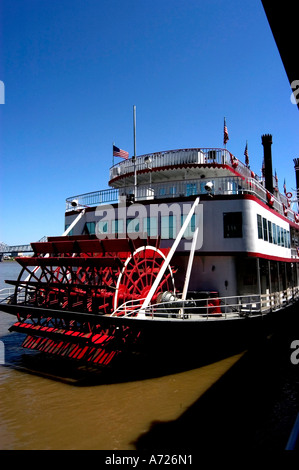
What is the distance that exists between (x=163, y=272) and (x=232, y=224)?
3.14m

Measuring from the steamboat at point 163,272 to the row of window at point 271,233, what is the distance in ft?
0.17

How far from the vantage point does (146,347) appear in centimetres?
863

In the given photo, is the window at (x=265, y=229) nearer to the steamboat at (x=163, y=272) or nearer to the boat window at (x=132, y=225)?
Answer: the steamboat at (x=163, y=272)

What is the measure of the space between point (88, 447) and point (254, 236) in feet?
23.7

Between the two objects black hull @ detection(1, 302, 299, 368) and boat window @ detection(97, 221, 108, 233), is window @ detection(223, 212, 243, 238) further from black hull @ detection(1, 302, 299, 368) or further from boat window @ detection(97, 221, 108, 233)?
boat window @ detection(97, 221, 108, 233)

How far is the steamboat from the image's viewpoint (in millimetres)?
7879

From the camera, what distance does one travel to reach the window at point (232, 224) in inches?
407

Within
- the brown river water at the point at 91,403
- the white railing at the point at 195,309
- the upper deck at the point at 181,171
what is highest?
the upper deck at the point at 181,171

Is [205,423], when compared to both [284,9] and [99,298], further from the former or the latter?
[284,9]

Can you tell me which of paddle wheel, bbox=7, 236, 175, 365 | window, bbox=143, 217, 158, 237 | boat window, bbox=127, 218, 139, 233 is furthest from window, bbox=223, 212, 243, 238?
boat window, bbox=127, 218, 139, 233

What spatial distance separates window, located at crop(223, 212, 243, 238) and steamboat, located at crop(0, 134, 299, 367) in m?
0.03

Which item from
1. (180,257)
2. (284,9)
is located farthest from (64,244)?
(284,9)

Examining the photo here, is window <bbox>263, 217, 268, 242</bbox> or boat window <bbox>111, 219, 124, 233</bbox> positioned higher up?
boat window <bbox>111, 219, 124, 233</bbox>

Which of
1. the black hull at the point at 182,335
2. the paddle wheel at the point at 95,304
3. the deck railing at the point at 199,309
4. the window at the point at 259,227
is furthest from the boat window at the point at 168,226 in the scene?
the black hull at the point at 182,335
